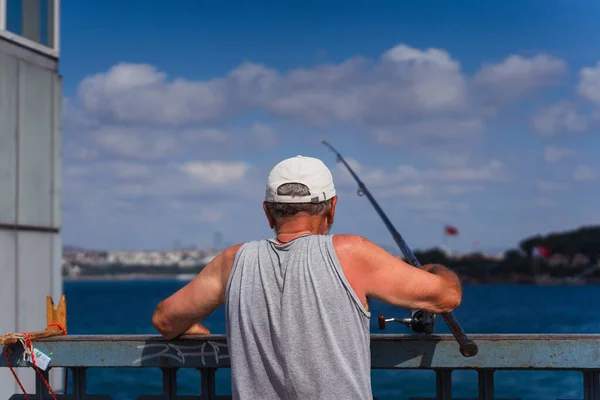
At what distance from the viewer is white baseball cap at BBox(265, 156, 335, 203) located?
2453 mm

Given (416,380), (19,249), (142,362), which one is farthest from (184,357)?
(416,380)

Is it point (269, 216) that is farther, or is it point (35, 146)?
point (35, 146)

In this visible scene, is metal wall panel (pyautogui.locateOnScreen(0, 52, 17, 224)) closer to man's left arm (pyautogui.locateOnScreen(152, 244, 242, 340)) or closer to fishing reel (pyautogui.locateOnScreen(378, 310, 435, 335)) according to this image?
man's left arm (pyautogui.locateOnScreen(152, 244, 242, 340))

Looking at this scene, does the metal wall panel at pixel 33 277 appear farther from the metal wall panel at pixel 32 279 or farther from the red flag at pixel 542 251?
the red flag at pixel 542 251

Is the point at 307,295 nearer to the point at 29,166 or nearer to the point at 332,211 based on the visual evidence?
the point at 332,211

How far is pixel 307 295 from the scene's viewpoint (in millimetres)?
2344

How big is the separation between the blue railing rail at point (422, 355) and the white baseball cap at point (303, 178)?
1.86ft

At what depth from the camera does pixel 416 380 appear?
31.3 meters

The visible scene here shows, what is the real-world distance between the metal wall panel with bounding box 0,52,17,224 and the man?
247 inches

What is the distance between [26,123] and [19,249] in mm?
1397

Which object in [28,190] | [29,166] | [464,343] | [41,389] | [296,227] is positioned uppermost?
[29,166]

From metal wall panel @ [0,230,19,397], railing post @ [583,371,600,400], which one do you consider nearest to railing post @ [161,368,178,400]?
railing post @ [583,371,600,400]

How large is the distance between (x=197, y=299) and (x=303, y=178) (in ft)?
1.77

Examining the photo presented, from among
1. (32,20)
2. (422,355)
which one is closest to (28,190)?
(32,20)
